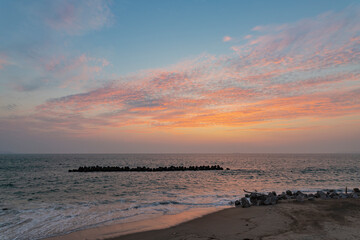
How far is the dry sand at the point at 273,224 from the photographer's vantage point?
9664mm

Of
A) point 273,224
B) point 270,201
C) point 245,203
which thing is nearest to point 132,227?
point 273,224

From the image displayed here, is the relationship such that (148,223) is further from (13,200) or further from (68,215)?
(13,200)

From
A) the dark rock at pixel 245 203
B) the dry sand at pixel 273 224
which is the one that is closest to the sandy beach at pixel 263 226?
the dry sand at pixel 273 224

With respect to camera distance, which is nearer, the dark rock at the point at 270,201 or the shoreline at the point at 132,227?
the shoreline at the point at 132,227

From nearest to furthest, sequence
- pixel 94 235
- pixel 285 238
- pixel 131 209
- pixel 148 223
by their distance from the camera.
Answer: pixel 285 238
pixel 94 235
pixel 148 223
pixel 131 209

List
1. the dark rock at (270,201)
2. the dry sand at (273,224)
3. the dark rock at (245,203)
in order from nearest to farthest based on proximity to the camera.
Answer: the dry sand at (273,224), the dark rock at (245,203), the dark rock at (270,201)

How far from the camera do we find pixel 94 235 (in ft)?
34.3

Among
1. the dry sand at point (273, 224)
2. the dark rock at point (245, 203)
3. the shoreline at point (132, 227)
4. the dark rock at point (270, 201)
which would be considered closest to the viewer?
the dry sand at point (273, 224)

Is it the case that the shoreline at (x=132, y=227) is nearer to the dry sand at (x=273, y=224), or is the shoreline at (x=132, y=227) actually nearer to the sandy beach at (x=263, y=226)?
the sandy beach at (x=263, y=226)

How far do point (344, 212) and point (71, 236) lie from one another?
50.9 feet

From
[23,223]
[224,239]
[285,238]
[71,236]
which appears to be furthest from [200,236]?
[23,223]

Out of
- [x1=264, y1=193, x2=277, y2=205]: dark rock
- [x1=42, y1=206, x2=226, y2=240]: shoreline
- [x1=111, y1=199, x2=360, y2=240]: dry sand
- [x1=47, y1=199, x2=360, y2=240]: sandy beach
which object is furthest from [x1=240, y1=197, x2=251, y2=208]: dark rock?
[x1=42, y1=206, x2=226, y2=240]: shoreline

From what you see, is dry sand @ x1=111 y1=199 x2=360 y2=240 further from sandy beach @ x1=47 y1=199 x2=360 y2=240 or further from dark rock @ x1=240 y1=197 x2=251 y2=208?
dark rock @ x1=240 y1=197 x2=251 y2=208

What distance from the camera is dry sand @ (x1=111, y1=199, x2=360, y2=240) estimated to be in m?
9.66
